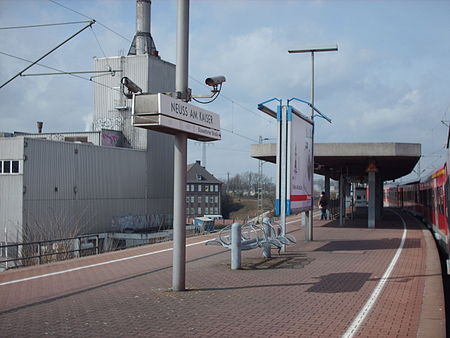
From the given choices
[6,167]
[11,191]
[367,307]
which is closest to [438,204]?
[367,307]

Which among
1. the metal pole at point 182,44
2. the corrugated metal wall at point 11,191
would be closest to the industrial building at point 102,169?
the corrugated metal wall at point 11,191

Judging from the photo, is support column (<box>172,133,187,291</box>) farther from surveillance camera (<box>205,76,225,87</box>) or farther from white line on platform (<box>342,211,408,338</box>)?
white line on platform (<box>342,211,408,338</box>)

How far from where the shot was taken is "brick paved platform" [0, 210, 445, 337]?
6414 mm

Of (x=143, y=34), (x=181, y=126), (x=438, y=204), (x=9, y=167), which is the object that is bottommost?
(x=438, y=204)

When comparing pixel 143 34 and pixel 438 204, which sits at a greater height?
pixel 143 34

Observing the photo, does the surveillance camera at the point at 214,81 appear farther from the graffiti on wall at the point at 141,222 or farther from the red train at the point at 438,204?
the graffiti on wall at the point at 141,222

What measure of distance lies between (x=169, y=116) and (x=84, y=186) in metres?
28.1

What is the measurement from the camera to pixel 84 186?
1366 inches

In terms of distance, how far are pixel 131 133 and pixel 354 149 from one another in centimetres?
2322

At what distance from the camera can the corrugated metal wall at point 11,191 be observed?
99.0 ft

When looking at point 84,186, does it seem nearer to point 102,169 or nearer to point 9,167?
point 102,169

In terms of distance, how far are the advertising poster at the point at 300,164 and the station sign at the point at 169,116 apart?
214 inches

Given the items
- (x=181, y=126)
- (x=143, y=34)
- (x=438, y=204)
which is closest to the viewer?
(x=181, y=126)

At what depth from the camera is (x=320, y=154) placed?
2283 centimetres
